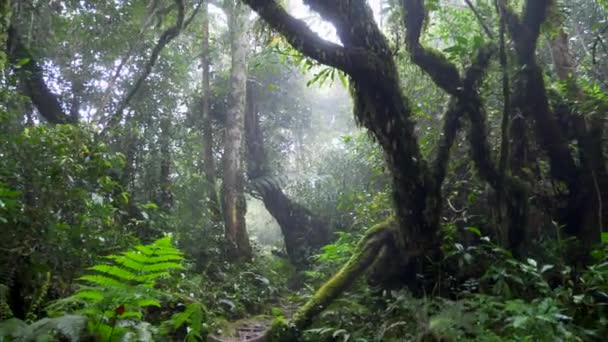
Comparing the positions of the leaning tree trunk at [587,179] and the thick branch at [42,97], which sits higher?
the thick branch at [42,97]

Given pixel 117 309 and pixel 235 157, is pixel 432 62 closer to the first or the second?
pixel 117 309

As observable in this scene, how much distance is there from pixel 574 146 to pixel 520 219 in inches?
64.1

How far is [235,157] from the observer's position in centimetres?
1148

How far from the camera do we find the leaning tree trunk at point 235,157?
35.4 ft

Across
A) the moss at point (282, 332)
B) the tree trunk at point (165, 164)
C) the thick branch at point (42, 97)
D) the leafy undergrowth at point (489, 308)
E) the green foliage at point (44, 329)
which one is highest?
the thick branch at point (42, 97)

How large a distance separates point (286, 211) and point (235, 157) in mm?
2913

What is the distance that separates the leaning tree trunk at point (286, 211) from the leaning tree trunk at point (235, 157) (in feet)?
6.97

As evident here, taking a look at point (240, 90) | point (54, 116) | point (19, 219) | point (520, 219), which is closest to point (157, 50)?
point (54, 116)

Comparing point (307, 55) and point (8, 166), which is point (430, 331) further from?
point (8, 166)

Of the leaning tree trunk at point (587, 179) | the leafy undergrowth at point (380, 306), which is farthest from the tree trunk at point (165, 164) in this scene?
the leaning tree trunk at point (587, 179)

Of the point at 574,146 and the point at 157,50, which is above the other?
Answer: the point at 157,50

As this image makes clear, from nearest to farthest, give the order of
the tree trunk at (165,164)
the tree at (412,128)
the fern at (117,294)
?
1. the fern at (117,294)
2. the tree at (412,128)
3. the tree trunk at (165,164)

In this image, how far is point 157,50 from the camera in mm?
9016

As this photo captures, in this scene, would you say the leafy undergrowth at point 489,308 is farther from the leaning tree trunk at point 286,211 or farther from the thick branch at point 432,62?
the leaning tree trunk at point 286,211
